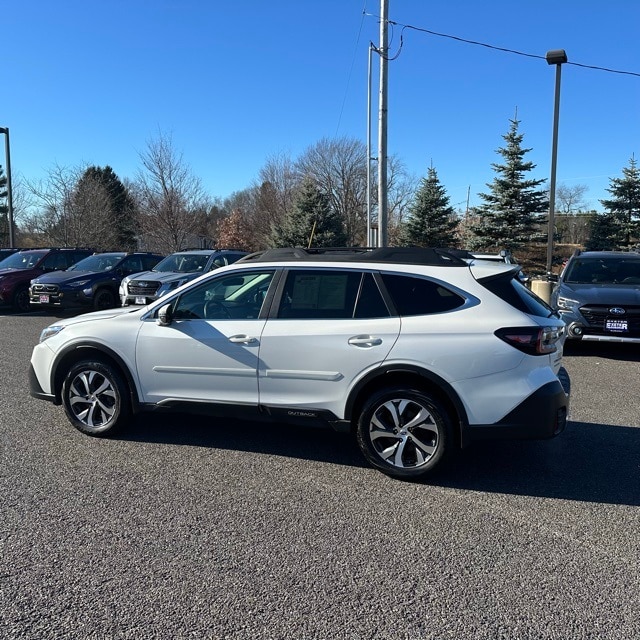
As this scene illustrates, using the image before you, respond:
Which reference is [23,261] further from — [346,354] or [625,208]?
[625,208]

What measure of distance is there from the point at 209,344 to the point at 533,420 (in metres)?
2.56

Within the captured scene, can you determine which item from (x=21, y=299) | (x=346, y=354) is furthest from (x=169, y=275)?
(x=346, y=354)

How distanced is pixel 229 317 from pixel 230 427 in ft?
4.07

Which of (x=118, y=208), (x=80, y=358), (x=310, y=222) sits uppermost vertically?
(x=118, y=208)

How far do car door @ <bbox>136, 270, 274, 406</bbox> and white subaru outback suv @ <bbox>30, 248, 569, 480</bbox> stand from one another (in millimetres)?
10

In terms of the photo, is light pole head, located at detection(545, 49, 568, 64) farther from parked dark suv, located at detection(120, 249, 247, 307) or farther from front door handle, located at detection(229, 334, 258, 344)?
front door handle, located at detection(229, 334, 258, 344)

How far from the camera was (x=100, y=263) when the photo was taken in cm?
1465

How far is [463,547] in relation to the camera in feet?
10.5

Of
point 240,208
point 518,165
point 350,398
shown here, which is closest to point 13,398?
point 350,398

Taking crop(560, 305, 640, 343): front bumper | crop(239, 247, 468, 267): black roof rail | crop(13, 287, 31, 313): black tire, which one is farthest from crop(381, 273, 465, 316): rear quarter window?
crop(13, 287, 31, 313): black tire

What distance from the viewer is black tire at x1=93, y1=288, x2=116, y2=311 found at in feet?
44.6

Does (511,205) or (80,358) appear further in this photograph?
(511,205)

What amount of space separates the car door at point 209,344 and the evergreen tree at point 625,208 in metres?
32.9

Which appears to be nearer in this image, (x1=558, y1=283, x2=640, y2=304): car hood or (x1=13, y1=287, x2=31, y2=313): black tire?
(x1=558, y1=283, x2=640, y2=304): car hood
